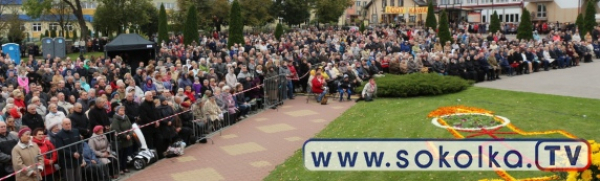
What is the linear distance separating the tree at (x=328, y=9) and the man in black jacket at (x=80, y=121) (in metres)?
50.2

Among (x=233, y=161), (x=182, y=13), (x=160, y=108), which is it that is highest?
(x=182, y=13)

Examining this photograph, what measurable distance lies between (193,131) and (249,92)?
16.2ft

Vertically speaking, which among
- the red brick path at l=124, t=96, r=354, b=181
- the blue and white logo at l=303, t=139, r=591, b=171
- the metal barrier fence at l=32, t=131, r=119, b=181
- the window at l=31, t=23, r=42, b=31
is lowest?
the red brick path at l=124, t=96, r=354, b=181

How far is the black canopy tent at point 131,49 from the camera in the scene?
87.9ft

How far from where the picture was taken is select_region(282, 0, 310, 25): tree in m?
60.7

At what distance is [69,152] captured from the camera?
10906mm

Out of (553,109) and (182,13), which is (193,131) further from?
(182,13)

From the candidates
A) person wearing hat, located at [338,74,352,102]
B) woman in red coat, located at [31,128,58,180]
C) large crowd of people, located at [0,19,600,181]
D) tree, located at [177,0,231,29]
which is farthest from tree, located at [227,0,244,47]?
tree, located at [177,0,231,29]

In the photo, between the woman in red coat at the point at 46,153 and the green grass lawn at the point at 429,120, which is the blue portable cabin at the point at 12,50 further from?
the woman in red coat at the point at 46,153

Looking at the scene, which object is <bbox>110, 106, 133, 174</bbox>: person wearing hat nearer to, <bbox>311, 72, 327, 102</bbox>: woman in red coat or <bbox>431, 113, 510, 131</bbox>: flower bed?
<bbox>431, 113, 510, 131</bbox>: flower bed

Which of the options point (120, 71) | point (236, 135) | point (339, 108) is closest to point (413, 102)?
point (339, 108)

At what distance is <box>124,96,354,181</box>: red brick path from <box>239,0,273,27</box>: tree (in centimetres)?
3495

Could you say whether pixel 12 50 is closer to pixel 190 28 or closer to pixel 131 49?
pixel 190 28

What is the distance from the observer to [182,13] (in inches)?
2055
